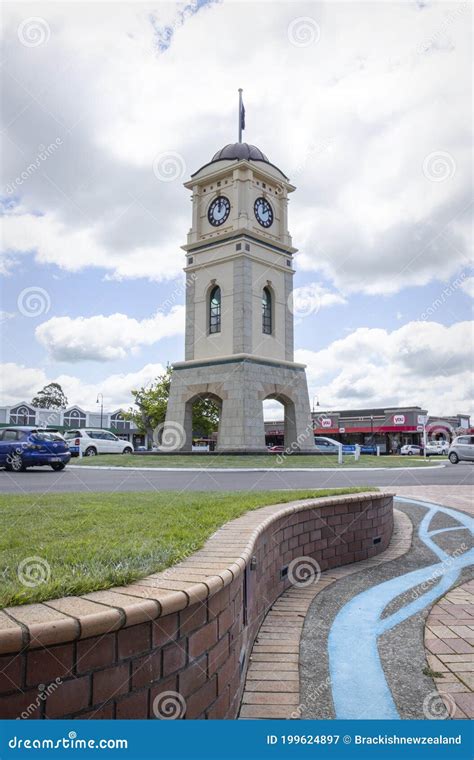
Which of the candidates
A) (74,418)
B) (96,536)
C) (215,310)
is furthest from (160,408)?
(96,536)

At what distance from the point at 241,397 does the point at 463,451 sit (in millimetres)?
12147

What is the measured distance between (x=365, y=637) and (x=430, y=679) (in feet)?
2.35

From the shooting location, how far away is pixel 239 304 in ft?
90.1

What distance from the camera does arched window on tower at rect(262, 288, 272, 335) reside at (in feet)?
95.1

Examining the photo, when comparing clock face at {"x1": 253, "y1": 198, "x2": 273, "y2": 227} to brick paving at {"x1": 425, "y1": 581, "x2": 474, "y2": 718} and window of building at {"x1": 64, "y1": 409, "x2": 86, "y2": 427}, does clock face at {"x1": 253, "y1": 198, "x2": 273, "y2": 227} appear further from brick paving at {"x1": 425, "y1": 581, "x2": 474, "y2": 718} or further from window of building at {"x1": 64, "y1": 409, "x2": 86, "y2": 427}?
window of building at {"x1": 64, "y1": 409, "x2": 86, "y2": 427}

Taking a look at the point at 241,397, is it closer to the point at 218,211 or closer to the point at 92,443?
the point at 92,443

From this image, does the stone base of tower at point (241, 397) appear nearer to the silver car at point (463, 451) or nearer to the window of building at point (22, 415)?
the silver car at point (463, 451)

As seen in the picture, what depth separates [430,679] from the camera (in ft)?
10.8

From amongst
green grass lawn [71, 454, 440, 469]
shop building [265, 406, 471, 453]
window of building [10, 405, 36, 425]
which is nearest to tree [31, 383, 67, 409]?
window of building [10, 405, 36, 425]

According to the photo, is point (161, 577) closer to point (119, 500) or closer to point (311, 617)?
point (311, 617)

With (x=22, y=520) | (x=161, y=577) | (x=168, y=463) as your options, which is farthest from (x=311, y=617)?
(x=168, y=463)

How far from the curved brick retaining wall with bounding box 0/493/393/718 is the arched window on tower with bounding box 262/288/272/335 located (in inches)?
1020

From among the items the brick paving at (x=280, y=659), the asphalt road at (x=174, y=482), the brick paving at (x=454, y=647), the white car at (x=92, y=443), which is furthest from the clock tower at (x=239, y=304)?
the brick paving at (x=454, y=647)

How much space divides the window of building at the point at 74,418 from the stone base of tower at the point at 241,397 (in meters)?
53.3
